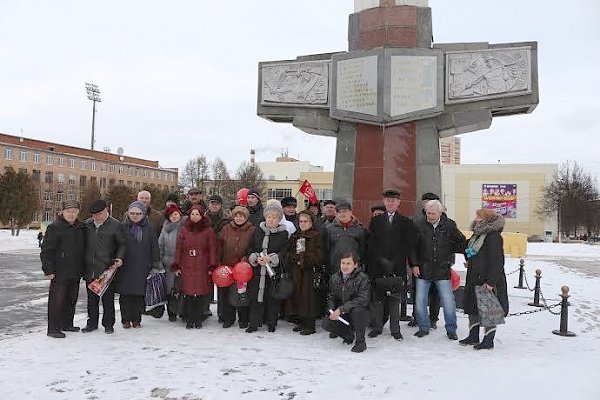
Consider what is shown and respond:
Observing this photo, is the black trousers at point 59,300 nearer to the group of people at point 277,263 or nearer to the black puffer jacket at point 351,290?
the group of people at point 277,263

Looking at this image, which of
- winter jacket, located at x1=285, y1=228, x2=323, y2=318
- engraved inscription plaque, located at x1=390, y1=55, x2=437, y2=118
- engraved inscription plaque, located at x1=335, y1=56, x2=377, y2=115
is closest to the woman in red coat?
winter jacket, located at x1=285, y1=228, x2=323, y2=318

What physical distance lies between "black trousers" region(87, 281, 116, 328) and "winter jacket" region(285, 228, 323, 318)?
2.31 m

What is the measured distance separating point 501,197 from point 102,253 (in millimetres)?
63455

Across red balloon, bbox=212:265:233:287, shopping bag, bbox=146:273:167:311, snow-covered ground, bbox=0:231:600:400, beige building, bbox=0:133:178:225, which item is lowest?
snow-covered ground, bbox=0:231:600:400

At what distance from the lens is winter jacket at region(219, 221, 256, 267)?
669 centimetres

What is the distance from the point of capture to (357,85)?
929 centimetres

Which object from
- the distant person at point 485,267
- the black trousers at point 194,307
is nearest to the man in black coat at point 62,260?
the black trousers at point 194,307

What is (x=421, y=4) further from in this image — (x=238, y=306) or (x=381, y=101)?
(x=238, y=306)

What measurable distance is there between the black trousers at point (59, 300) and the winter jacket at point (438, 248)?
173 inches

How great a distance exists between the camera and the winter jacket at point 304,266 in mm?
6340

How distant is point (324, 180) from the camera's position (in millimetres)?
62844

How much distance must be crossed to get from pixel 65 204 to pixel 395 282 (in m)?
4.22

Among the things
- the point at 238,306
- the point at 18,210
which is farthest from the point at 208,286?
the point at 18,210

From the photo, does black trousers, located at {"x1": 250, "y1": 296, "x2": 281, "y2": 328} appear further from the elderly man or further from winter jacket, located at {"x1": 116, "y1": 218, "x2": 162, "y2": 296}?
the elderly man
